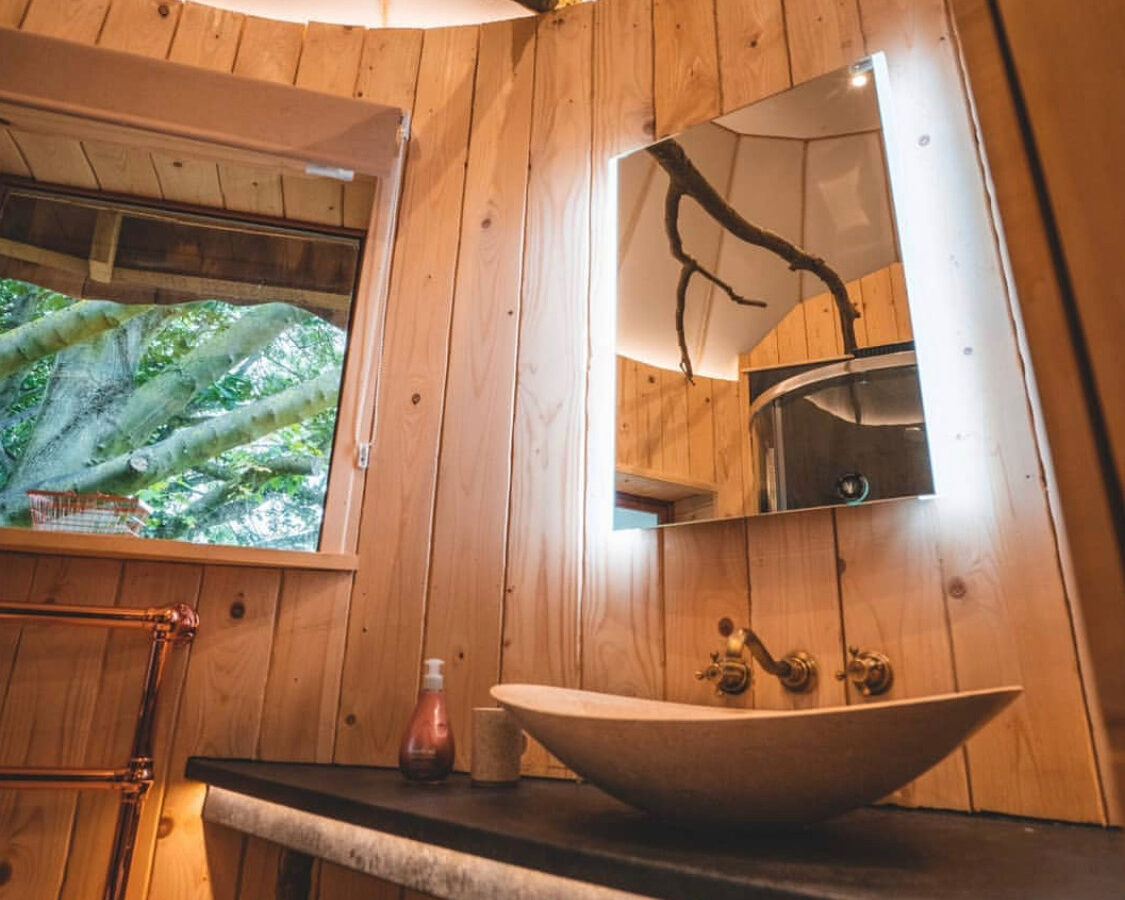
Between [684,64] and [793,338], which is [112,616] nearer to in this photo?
[793,338]

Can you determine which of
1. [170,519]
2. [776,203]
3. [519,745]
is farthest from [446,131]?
[519,745]

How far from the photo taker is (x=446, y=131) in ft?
5.62

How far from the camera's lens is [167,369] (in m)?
1.56

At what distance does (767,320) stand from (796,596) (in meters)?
0.50

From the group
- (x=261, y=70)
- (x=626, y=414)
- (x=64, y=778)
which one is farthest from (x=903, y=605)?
(x=261, y=70)

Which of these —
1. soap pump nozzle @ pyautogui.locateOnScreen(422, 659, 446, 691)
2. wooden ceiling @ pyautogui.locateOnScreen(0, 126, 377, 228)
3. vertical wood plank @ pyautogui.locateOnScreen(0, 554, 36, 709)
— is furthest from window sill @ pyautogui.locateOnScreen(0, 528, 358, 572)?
wooden ceiling @ pyautogui.locateOnScreen(0, 126, 377, 228)

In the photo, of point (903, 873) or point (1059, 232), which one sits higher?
point (1059, 232)

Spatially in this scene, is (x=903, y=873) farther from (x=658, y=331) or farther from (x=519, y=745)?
(x=658, y=331)

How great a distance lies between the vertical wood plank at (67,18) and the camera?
171cm

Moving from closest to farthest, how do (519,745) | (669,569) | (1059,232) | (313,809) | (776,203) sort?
(1059,232) → (313,809) → (519,745) → (669,569) → (776,203)

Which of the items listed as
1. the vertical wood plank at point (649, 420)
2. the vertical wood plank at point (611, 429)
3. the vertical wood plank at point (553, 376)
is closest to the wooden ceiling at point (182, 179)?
the vertical wood plank at point (553, 376)

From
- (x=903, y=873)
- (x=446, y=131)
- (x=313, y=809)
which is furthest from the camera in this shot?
(x=446, y=131)

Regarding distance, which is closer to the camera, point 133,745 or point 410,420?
point 133,745

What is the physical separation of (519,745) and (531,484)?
50cm
